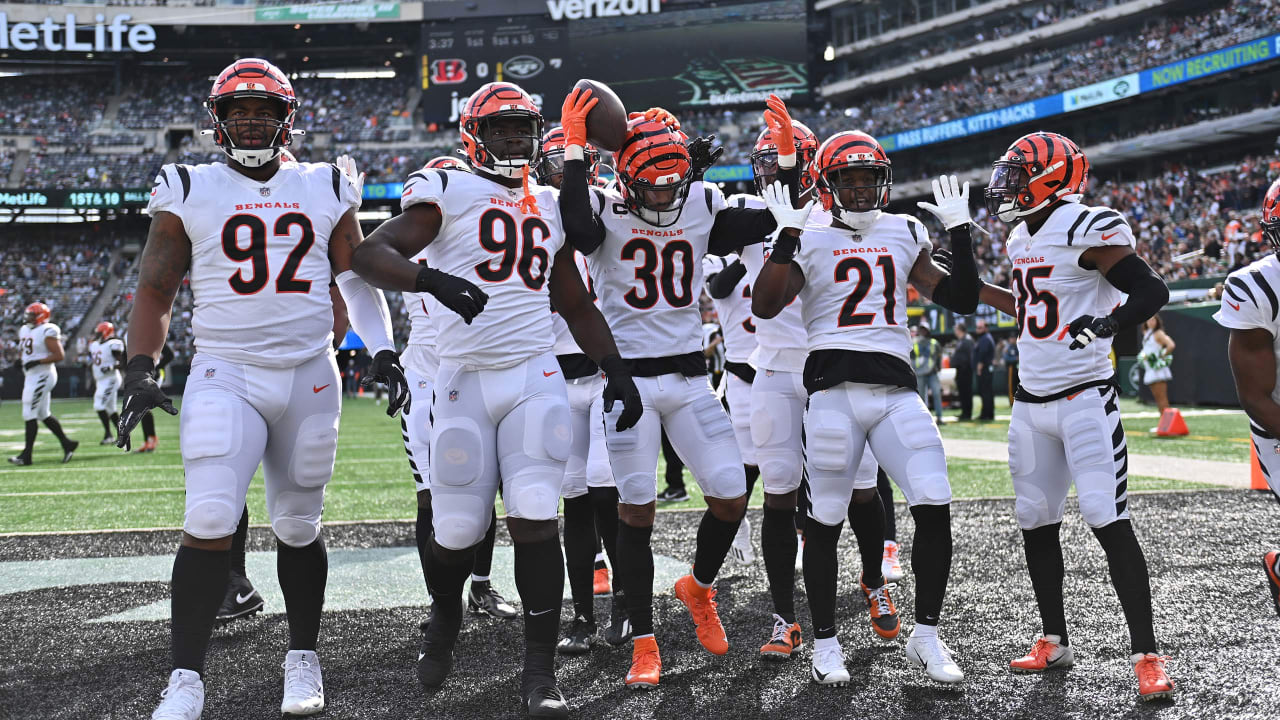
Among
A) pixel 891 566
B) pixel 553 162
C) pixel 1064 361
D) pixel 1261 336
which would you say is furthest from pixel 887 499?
pixel 553 162

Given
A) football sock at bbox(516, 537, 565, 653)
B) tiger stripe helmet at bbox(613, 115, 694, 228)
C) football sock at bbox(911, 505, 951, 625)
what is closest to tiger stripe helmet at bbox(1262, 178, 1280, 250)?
football sock at bbox(911, 505, 951, 625)

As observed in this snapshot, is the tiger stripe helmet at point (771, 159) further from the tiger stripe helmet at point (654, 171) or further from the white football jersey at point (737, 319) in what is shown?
the tiger stripe helmet at point (654, 171)

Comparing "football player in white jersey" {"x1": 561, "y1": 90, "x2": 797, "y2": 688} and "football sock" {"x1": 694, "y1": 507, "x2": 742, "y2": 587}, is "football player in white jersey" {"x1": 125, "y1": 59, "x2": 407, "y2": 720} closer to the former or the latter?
"football player in white jersey" {"x1": 561, "y1": 90, "x2": 797, "y2": 688}

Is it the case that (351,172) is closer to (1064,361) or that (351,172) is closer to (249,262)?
(249,262)

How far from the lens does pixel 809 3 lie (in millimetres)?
38031

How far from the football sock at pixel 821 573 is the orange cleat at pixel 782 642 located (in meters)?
0.16

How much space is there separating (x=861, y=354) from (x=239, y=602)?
10.3ft

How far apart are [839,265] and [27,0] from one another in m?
45.5

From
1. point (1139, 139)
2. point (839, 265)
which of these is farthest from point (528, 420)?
point (1139, 139)

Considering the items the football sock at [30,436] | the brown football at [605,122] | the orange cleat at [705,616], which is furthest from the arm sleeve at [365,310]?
the football sock at [30,436]

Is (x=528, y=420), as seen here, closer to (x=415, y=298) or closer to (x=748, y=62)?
(x=415, y=298)

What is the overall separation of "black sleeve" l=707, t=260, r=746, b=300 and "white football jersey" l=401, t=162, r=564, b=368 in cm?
143

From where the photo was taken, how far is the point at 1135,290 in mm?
3891

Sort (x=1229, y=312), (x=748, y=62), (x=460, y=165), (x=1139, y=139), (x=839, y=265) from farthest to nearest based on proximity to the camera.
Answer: (x=748, y=62)
(x=1139, y=139)
(x=460, y=165)
(x=839, y=265)
(x=1229, y=312)
